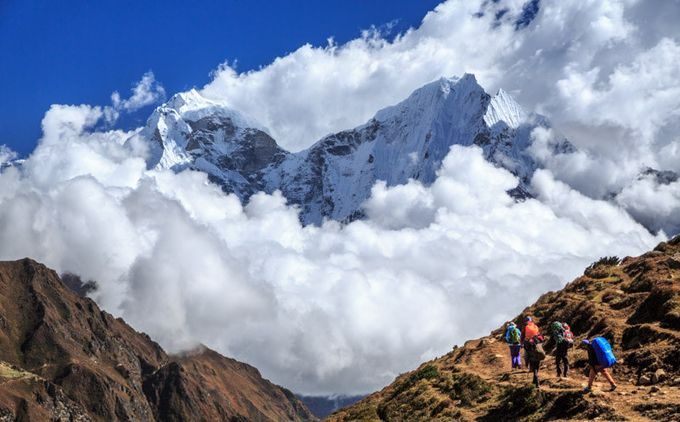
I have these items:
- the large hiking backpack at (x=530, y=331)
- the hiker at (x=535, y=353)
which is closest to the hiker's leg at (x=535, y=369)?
the hiker at (x=535, y=353)

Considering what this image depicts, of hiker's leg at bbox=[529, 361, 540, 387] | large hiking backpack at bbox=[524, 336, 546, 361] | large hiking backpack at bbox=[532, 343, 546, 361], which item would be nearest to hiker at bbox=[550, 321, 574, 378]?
large hiking backpack at bbox=[524, 336, 546, 361]

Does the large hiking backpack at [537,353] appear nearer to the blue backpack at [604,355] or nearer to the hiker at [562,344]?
the hiker at [562,344]

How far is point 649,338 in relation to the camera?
37.8 meters

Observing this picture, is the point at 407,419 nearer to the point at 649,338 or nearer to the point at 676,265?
the point at 649,338

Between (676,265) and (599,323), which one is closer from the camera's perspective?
(599,323)

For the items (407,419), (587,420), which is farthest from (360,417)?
(587,420)

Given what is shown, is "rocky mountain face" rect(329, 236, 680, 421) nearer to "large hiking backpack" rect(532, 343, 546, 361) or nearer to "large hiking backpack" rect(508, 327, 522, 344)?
"large hiking backpack" rect(532, 343, 546, 361)

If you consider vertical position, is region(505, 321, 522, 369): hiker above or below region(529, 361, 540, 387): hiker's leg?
above

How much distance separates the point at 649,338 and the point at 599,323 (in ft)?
20.5

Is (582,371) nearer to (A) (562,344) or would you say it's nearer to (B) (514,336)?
(A) (562,344)

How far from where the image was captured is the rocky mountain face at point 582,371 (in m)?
29.9

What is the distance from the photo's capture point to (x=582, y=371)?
3828 cm

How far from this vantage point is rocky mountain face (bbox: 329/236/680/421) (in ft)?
98.1

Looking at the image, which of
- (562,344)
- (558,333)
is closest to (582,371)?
(562,344)
